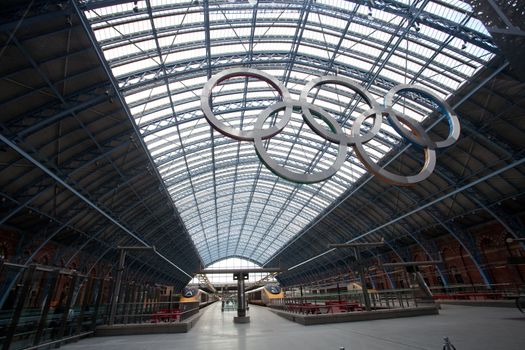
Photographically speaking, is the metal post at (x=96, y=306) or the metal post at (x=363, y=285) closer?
the metal post at (x=96, y=306)

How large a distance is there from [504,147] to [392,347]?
17.9 metres

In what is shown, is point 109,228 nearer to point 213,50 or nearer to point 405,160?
point 213,50

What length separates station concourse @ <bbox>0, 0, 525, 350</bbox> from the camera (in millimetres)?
9266

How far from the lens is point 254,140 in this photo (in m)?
8.13

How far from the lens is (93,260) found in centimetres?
3055

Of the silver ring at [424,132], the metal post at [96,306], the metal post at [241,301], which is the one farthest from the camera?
the metal post at [241,301]

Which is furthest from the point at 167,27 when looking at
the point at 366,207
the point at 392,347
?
the point at 366,207

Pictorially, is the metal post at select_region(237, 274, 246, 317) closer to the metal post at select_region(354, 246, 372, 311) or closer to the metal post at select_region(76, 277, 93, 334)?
the metal post at select_region(354, 246, 372, 311)

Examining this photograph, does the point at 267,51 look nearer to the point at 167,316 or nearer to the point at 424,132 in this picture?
the point at 424,132

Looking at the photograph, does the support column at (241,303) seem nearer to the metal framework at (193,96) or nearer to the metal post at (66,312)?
the metal post at (66,312)

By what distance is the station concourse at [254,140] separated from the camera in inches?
365

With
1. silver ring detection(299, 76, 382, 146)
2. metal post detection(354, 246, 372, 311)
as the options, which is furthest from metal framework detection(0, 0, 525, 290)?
metal post detection(354, 246, 372, 311)

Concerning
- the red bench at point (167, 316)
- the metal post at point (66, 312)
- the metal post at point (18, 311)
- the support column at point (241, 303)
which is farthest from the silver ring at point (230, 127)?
the support column at point (241, 303)

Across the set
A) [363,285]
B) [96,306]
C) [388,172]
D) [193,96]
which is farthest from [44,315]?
[193,96]
